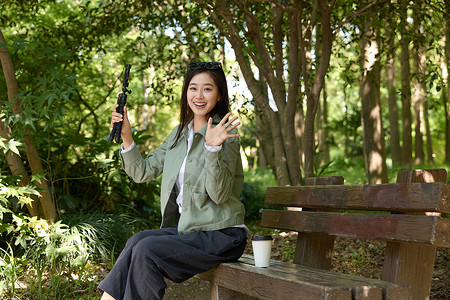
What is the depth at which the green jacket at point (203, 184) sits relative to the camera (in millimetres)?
2877

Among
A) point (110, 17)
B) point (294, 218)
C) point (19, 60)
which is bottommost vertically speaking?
point (294, 218)

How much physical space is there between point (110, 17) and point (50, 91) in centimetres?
263

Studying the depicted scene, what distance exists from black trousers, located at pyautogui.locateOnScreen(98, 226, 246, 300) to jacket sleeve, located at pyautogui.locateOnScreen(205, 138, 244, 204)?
9.4 inches

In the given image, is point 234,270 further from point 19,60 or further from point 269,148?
point 269,148

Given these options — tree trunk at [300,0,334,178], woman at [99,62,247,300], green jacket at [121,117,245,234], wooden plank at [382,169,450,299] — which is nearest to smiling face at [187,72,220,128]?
woman at [99,62,247,300]

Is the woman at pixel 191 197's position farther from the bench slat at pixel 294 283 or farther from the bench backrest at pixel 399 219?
the bench backrest at pixel 399 219

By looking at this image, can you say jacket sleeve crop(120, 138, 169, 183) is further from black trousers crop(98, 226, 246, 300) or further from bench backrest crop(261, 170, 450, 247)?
bench backrest crop(261, 170, 450, 247)

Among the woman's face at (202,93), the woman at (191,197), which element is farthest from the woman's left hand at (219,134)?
the woman's face at (202,93)

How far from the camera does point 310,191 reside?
3.25 meters

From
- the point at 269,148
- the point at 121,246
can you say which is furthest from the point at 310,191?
the point at 269,148

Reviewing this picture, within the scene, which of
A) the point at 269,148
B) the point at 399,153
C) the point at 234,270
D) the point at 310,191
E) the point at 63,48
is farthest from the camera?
the point at 399,153

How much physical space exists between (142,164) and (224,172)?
75 centimetres

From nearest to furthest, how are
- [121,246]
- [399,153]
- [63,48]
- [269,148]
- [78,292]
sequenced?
[78,292] < [121,246] < [63,48] < [269,148] < [399,153]

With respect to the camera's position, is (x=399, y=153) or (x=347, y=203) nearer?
(x=347, y=203)
